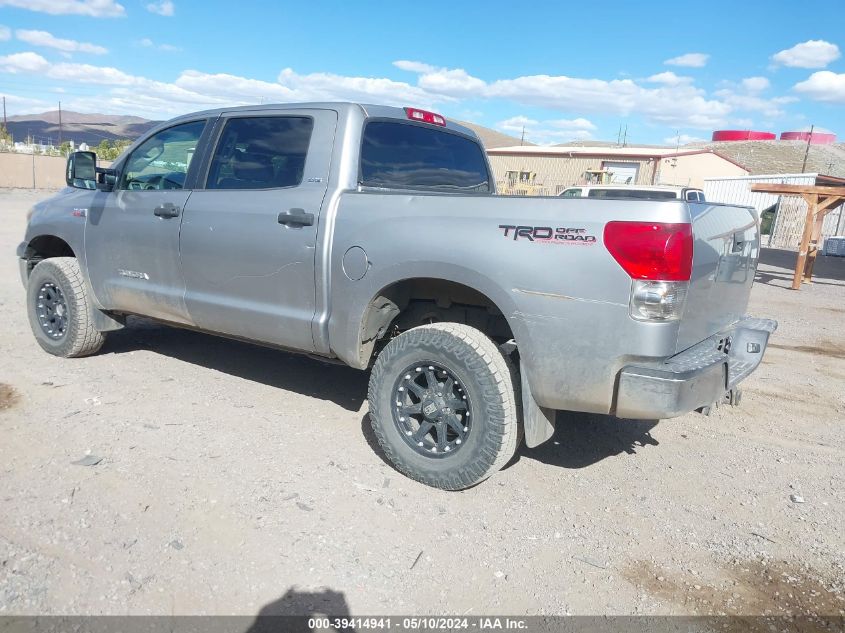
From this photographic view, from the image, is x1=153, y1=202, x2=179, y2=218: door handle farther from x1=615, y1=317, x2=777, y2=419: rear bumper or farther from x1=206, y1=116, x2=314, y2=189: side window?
x1=615, y1=317, x2=777, y2=419: rear bumper

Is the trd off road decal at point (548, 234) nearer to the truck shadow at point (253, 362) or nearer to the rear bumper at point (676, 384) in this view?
the rear bumper at point (676, 384)

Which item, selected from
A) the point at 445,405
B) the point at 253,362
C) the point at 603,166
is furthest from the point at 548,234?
the point at 603,166

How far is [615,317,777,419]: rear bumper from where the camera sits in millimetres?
2805

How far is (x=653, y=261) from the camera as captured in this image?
2.74 metres

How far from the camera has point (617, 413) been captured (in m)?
2.96

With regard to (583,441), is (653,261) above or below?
above

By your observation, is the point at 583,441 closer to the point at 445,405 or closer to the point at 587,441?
the point at 587,441

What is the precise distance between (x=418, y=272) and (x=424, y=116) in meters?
1.56

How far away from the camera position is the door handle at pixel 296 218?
12.3ft

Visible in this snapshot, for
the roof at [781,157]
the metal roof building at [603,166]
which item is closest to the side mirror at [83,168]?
the metal roof building at [603,166]

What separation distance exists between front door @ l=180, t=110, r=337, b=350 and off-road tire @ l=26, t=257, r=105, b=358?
1319 mm

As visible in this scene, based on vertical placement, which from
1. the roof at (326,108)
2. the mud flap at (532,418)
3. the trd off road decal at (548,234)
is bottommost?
the mud flap at (532,418)

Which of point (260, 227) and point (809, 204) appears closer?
point (260, 227)

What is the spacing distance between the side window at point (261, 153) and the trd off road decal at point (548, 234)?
1522 mm
